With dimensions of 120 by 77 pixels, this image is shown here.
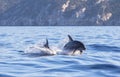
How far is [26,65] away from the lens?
17.5 m

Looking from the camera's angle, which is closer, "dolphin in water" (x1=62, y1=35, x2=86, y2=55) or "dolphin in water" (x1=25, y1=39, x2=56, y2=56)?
"dolphin in water" (x1=62, y1=35, x2=86, y2=55)

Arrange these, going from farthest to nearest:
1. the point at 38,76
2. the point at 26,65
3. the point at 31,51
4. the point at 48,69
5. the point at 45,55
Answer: the point at 31,51, the point at 45,55, the point at 26,65, the point at 48,69, the point at 38,76

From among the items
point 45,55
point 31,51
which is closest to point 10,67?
point 45,55

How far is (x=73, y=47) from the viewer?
23609 millimetres

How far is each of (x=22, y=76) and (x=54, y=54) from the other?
1017cm

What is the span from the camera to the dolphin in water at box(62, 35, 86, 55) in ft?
76.4

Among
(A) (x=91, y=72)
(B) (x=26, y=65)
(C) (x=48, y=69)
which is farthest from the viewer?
(B) (x=26, y=65)

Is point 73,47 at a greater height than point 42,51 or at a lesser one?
greater

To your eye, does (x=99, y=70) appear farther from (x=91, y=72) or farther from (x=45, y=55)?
(x=45, y=55)

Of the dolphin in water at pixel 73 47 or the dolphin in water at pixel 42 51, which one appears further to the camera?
the dolphin in water at pixel 42 51

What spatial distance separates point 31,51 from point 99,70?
10511 mm

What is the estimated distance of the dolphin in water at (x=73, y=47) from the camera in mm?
23297

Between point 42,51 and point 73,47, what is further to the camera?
point 42,51

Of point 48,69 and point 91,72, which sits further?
point 48,69
